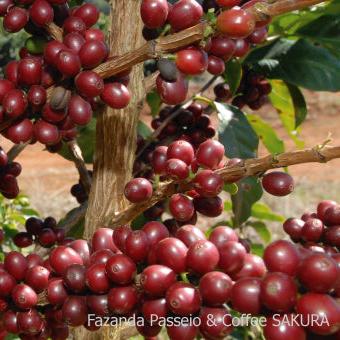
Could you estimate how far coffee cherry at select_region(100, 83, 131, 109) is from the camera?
800 mm

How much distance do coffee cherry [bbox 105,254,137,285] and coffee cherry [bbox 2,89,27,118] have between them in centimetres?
25

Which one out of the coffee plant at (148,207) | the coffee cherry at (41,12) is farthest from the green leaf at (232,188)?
the coffee cherry at (41,12)

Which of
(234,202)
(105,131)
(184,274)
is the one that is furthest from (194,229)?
(234,202)

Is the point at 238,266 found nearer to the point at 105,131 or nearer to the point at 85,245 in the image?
the point at 85,245

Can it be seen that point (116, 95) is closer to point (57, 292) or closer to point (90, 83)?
point (90, 83)

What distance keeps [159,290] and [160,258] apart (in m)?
0.03

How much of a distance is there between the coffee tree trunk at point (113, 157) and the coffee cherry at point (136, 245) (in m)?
0.32

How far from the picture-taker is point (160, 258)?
64cm

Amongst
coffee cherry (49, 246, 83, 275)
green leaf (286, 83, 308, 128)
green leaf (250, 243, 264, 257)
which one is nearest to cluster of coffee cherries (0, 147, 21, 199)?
coffee cherry (49, 246, 83, 275)

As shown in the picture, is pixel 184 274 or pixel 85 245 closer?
pixel 184 274

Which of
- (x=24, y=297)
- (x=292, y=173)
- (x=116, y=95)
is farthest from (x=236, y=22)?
(x=292, y=173)

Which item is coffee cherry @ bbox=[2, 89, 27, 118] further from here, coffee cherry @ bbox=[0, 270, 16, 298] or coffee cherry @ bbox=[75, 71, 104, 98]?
coffee cherry @ bbox=[0, 270, 16, 298]

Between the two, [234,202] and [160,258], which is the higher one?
[160,258]

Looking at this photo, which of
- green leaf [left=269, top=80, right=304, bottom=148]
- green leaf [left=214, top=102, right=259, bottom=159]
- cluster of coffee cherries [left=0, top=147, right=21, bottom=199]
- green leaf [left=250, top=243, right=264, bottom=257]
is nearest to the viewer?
cluster of coffee cherries [left=0, top=147, right=21, bottom=199]
